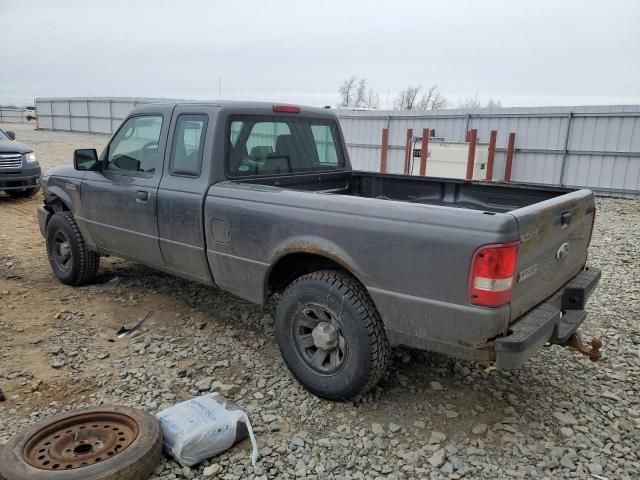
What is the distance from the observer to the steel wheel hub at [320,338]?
327 centimetres

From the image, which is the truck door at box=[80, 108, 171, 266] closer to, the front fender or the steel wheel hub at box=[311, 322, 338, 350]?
the front fender

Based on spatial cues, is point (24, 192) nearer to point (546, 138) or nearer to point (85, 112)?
point (546, 138)

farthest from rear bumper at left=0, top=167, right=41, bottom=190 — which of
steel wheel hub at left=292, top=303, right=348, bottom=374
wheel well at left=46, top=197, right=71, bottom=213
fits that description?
steel wheel hub at left=292, top=303, right=348, bottom=374

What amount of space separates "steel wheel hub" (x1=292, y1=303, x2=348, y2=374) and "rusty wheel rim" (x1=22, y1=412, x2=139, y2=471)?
112 cm

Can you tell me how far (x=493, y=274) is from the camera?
2570mm

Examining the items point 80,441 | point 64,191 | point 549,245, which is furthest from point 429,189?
point 64,191

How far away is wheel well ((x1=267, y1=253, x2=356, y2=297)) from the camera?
347cm

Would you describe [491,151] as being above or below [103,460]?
above

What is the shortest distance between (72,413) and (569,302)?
3.09 m

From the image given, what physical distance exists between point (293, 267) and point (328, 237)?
67cm

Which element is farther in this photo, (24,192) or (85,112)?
(85,112)

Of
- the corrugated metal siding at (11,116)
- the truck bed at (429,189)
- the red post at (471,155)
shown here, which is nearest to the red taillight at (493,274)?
the truck bed at (429,189)

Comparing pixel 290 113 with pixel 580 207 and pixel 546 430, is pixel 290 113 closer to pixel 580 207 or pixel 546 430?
pixel 580 207

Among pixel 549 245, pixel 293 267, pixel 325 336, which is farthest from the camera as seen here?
pixel 293 267
